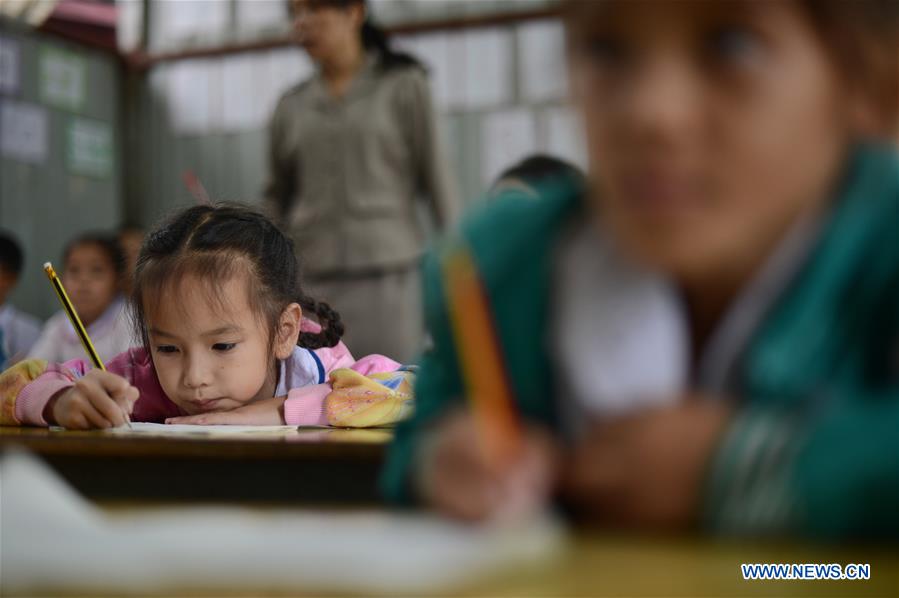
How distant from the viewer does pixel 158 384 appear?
6.17 ft

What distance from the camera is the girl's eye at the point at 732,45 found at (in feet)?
1.76

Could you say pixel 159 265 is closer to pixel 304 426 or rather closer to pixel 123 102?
pixel 304 426

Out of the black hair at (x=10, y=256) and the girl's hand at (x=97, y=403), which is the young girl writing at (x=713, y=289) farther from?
the black hair at (x=10, y=256)

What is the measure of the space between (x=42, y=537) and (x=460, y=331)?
201 millimetres

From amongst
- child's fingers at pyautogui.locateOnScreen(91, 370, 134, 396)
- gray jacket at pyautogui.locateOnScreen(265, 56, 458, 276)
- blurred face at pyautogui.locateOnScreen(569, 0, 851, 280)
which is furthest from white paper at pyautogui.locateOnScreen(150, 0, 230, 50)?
blurred face at pyautogui.locateOnScreen(569, 0, 851, 280)

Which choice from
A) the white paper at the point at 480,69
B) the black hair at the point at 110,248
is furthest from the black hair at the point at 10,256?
the white paper at the point at 480,69

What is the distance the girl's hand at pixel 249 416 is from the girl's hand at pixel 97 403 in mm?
116

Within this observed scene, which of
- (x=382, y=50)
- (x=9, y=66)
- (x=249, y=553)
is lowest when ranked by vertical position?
(x=249, y=553)

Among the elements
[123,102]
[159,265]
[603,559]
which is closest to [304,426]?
[159,265]

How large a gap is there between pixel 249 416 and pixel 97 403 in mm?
249

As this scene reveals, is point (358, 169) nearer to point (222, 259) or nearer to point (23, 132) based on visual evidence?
point (222, 259)

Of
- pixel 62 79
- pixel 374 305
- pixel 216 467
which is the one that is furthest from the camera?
pixel 62 79

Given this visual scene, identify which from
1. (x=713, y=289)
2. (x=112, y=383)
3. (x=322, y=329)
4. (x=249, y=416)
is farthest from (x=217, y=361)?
(x=713, y=289)

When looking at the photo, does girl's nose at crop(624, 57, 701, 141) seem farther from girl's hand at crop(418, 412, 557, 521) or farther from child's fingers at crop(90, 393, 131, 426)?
child's fingers at crop(90, 393, 131, 426)
